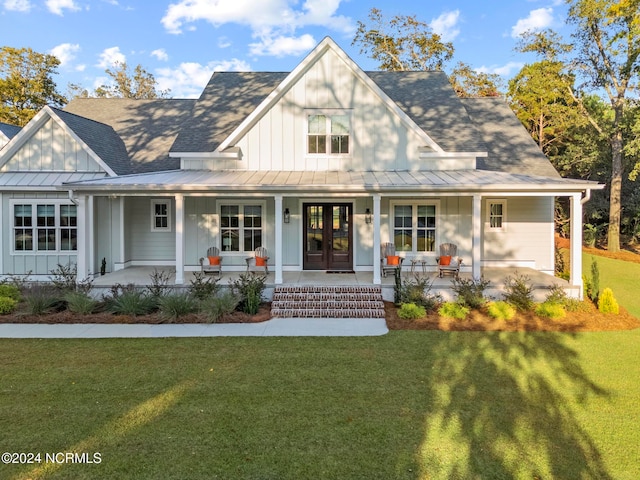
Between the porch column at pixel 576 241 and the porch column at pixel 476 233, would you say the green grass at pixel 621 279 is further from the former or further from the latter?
the porch column at pixel 476 233

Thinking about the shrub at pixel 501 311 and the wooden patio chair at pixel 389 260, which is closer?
the shrub at pixel 501 311

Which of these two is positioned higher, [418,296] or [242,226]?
[242,226]

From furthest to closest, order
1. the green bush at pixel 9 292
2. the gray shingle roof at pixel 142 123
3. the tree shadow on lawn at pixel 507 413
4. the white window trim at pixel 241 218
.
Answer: the gray shingle roof at pixel 142 123, the white window trim at pixel 241 218, the green bush at pixel 9 292, the tree shadow on lawn at pixel 507 413

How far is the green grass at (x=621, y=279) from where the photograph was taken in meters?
11.8

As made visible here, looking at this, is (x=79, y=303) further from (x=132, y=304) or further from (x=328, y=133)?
(x=328, y=133)

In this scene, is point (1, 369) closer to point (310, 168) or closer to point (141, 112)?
point (310, 168)

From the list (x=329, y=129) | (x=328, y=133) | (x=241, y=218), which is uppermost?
(x=329, y=129)

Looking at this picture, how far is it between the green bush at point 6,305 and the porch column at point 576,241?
14.0 m

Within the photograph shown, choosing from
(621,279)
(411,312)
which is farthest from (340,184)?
(621,279)

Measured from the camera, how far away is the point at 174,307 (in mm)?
9648

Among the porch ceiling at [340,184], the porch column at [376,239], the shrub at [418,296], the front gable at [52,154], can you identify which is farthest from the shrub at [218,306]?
the front gable at [52,154]

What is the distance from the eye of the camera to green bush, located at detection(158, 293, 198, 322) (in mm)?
9617

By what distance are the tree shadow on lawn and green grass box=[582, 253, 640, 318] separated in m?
5.48

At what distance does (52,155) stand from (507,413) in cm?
1413
